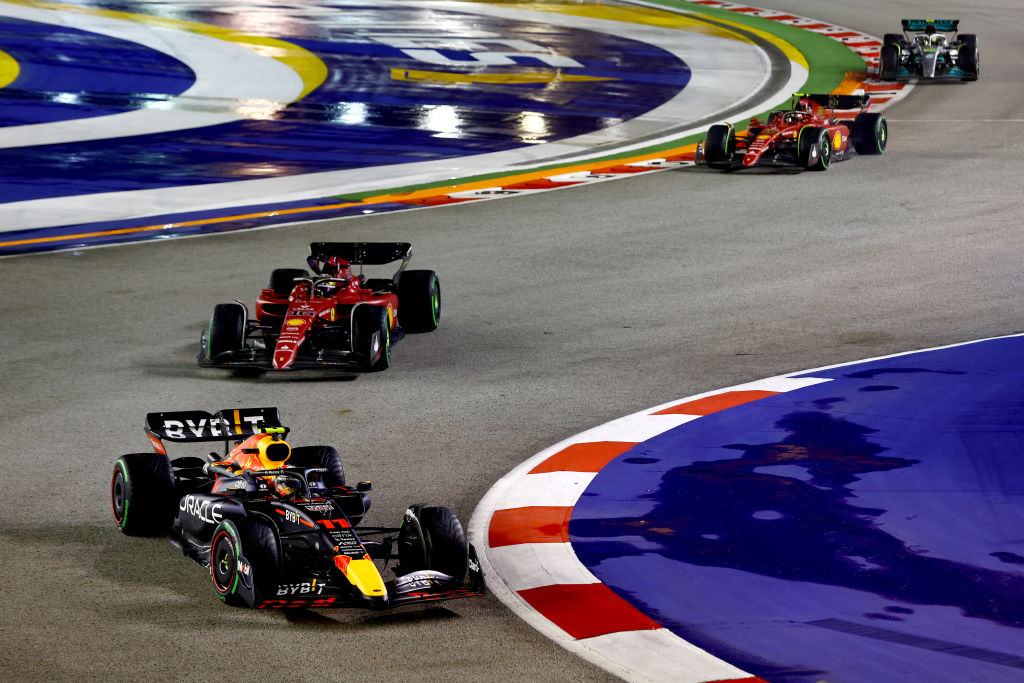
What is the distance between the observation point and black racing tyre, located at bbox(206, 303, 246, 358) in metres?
10.1

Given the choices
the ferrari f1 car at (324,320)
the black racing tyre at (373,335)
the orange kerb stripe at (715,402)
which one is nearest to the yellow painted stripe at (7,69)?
the ferrari f1 car at (324,320)

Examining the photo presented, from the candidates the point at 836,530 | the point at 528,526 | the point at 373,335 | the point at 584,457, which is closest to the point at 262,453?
the point at 528,526

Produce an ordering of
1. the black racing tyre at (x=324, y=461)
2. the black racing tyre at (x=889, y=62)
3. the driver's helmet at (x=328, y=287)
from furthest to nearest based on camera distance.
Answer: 1. the black racing tyre at (x=889, y=62)
2. the driver's helmet at (x=328, y=287)
3. the black racing tyre at (x=324, y=461)


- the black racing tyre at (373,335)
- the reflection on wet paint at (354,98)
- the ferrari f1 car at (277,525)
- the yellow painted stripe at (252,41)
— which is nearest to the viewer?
the ferrari f1 car at (277,525)

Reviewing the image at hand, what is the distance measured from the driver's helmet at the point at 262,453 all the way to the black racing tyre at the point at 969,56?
20.2 meters

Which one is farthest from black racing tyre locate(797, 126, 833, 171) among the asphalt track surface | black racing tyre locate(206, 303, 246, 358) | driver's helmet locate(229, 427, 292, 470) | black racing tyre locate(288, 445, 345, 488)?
driver's helmet locate(229, 427, 292, 470)

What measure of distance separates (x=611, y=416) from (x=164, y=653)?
4066 mm

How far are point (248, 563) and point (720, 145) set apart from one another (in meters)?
13.1

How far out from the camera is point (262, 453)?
681cm

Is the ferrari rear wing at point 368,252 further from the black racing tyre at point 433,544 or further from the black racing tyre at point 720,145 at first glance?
the black racing tyre at point 720,145

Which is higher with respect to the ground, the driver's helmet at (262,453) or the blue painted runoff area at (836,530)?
the driver's helmet at (262,453)

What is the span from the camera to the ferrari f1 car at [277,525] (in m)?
5.96

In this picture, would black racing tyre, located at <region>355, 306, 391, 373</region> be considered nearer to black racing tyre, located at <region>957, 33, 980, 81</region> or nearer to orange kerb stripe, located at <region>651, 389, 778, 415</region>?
orange kerb stripe, located at <region>651, 389, 778, 415</region>

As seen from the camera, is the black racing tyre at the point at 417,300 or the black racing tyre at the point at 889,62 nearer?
the black racing tyre at the point at 417,300
